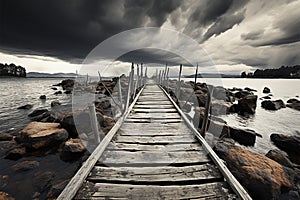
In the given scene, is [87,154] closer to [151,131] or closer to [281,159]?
[151,131]

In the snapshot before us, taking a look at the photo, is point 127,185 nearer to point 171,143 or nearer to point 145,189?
point 145,189

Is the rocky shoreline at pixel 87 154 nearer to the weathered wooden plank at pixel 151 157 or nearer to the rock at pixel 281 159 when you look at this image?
the rock at pixel 281 159

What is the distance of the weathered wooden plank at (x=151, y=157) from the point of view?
293 centimetres

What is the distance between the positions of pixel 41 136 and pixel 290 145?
11.0m

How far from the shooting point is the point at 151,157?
3.10 metres

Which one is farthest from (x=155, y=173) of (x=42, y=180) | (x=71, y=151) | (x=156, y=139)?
(x=71, y=151)

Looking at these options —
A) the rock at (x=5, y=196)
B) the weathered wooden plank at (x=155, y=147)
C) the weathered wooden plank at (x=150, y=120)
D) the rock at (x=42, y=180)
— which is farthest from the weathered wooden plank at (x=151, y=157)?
the rock at (x=5, y=196)

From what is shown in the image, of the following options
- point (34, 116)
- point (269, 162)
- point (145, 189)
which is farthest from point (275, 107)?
point (34, 116)

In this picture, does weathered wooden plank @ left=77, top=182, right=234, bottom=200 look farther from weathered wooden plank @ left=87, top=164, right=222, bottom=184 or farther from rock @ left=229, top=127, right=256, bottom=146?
rock @ left=229, top=127, right=256, bottom=146

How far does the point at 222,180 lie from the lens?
8.24 ft

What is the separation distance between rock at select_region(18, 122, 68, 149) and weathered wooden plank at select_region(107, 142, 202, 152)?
419cm

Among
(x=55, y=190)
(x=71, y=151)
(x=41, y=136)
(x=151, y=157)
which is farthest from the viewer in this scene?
(x=41, y=136)

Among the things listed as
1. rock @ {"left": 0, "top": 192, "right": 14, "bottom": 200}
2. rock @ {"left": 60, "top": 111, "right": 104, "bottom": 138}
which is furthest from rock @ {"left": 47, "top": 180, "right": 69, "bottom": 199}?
rock @ {"left": 60, "top": 111, "right": 104, "bottom": 138}

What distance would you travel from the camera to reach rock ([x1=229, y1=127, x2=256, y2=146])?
301 inches
